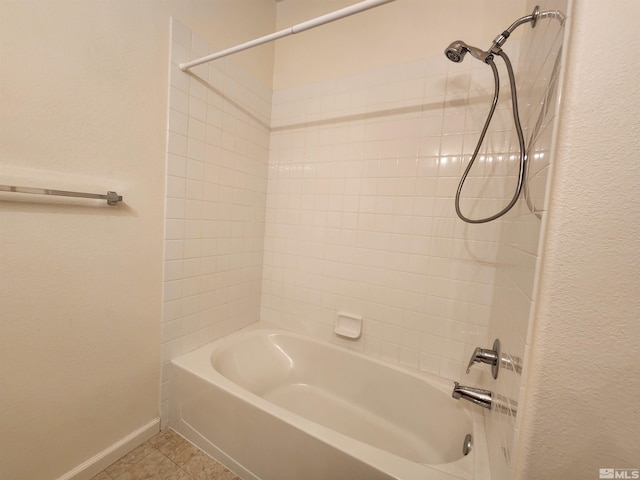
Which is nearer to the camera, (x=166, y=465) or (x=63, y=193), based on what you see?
(x=63, y=193)

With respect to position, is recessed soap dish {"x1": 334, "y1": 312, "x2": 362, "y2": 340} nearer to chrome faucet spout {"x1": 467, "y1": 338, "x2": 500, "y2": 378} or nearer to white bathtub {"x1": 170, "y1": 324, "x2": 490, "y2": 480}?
white bathtub {"x1": 170, "y1": 324, "x2": 490, "y2": 480}

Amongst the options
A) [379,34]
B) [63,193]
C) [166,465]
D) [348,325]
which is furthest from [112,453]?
[379,34]

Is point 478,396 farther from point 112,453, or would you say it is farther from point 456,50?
point 112,453

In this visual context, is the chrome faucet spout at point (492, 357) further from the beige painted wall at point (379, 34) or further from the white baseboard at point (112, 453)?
the white baseboard at point (112, 453)

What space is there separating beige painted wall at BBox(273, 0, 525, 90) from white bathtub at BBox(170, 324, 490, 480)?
1747mm

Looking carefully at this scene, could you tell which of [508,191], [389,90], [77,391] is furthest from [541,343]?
[77,391]

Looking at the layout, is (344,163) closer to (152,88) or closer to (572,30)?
(152,88)

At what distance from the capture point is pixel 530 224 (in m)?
0.65

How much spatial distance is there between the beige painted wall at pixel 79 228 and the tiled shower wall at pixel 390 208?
787mm

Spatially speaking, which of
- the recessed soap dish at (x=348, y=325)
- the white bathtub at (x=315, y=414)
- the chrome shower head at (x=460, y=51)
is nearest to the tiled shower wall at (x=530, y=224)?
the chrome shower head at (x=460, y=51)

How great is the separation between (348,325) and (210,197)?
1138 mm

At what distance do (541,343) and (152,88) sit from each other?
1632mm

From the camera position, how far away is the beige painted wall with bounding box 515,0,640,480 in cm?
44

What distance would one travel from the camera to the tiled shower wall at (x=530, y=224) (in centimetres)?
55
